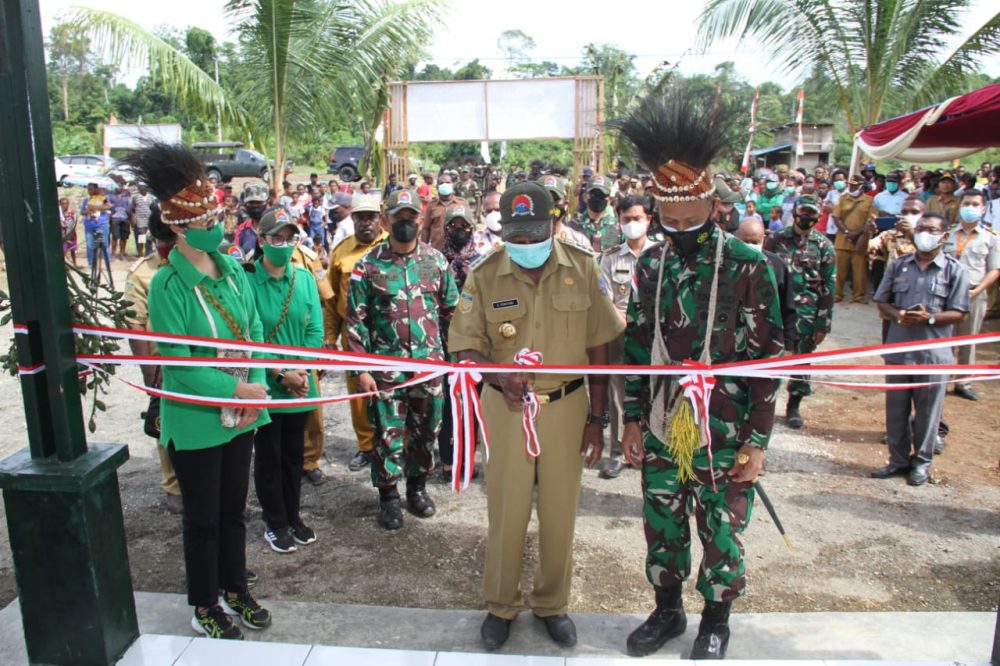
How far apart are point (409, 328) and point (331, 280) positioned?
1.15 metres

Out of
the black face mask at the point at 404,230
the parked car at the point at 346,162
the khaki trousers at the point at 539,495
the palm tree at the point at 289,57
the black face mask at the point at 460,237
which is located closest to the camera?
the khaki trousers at the point at 539,495

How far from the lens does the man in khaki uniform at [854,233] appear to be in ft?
41.6

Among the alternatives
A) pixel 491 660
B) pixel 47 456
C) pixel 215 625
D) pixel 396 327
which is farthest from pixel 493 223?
pixel 47 456

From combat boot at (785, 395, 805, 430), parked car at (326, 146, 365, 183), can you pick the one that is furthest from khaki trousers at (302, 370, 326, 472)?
parked car at (326, 146, 365, 183)

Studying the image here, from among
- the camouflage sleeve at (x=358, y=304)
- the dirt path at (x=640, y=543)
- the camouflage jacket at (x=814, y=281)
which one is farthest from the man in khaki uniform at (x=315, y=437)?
the camouflage jacket at (x=814, y=281)

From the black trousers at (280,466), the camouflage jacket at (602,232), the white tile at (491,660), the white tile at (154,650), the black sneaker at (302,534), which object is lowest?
the black sneaker at (302,534)

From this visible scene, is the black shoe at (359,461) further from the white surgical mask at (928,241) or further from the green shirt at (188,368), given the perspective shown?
the white surgical mask at (928,241)

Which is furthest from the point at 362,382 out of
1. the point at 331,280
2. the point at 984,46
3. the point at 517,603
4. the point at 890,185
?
the point at 984,46

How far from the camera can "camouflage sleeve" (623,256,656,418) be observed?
337 centimetres

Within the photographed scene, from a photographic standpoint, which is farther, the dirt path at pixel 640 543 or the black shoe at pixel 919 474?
the black shoe at pixel 919 474

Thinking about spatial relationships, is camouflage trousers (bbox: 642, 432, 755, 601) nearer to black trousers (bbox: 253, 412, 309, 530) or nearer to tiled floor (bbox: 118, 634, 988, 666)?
tiled floor (bbox: 118, 634, 988, 666)

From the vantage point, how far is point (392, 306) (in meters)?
4.82

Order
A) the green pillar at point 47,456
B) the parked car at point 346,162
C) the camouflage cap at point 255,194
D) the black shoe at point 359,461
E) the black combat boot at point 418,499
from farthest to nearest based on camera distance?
the parked car at point 346,162 < the camouflage cap at point 255,194 < the black shoe at point 359,461 < the black combat boot at point 418,499 < the green pillar at point 47,456

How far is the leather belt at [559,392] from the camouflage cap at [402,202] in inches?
68.3
